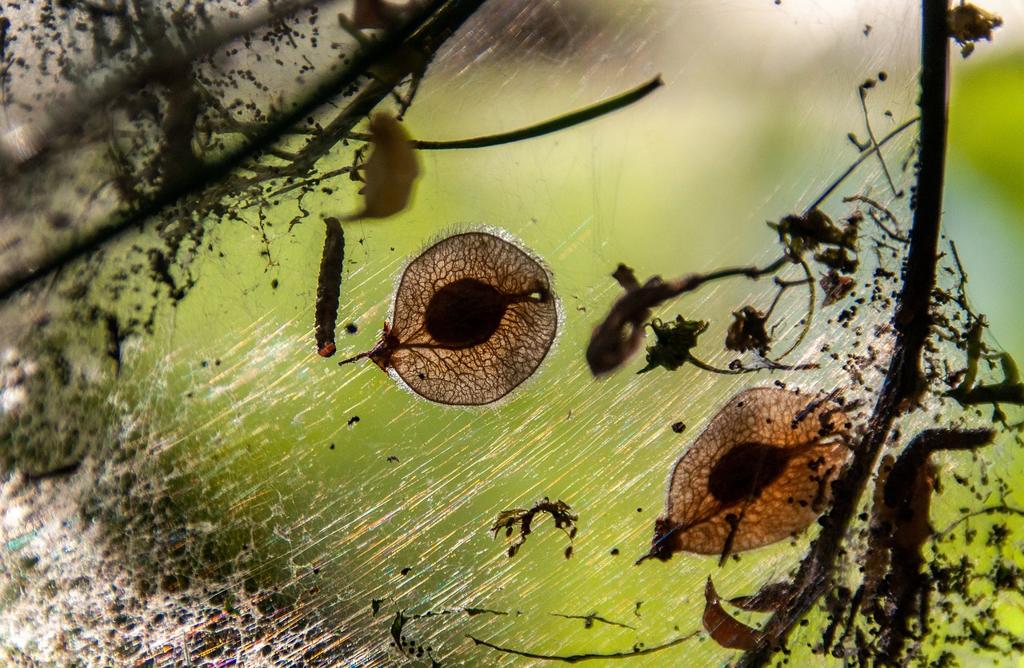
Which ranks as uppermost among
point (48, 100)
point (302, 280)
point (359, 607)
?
point (48, 100)

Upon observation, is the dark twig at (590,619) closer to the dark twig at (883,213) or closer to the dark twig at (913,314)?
the dark twig at (913,314)

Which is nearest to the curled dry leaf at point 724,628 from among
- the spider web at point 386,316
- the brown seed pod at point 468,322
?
the spider web at point 386,316

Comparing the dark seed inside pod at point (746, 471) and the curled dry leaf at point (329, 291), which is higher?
the curled dry leaf at point (329, 291)

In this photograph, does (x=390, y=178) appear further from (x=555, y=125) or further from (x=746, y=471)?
(x=746, y=471)

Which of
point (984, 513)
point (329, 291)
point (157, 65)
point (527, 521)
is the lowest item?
point (984, 513)

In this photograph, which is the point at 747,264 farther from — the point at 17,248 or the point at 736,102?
the point at 17,248

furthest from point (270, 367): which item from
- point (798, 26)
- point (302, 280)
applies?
point (798, 26)

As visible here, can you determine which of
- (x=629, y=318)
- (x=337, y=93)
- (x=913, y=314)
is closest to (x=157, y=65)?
(x=337, y=93)
